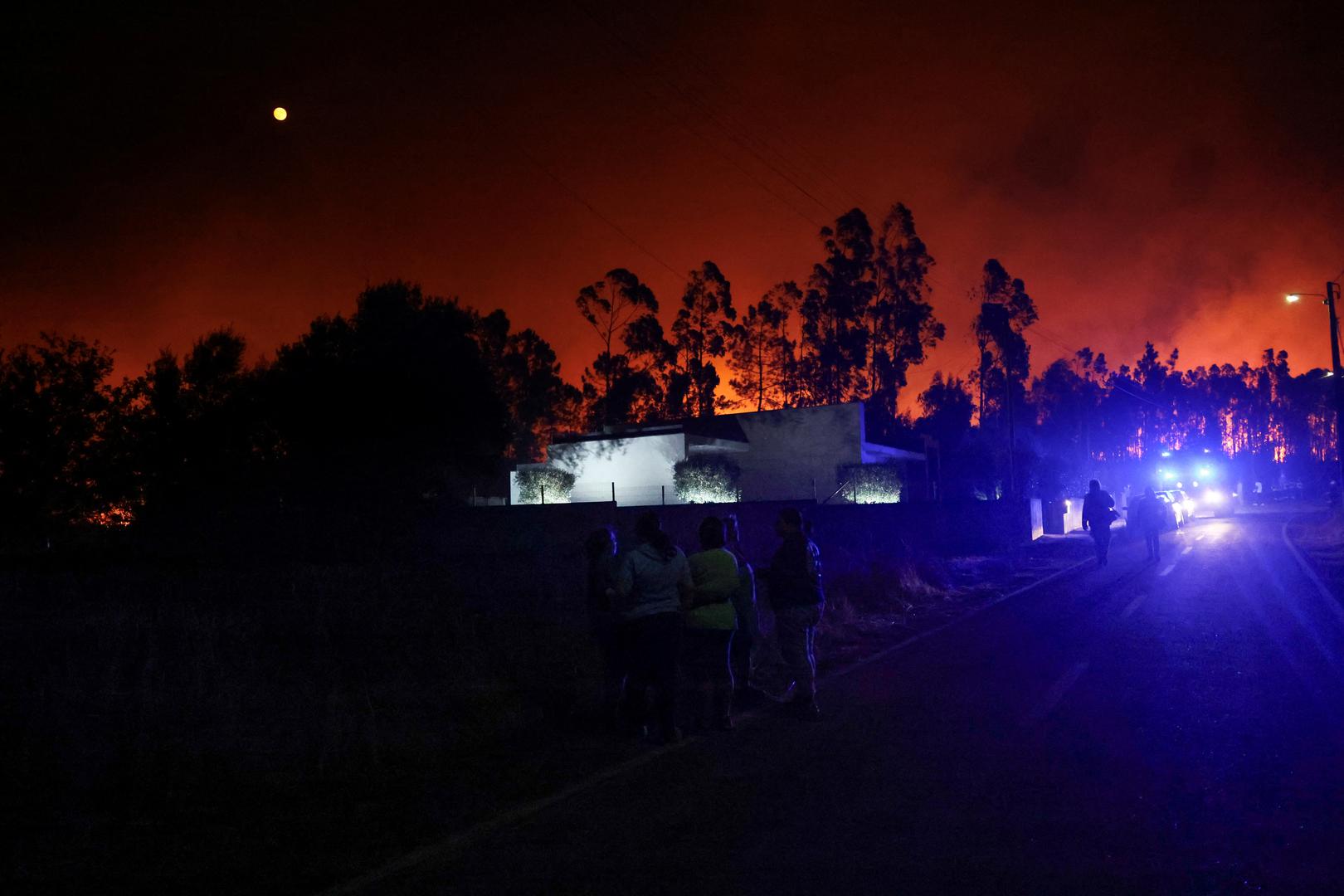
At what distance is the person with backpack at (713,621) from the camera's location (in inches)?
308

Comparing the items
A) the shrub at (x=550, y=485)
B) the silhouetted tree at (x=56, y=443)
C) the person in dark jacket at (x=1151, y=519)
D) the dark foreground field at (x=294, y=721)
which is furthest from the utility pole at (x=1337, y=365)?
the silhouetted tree at (x=56, y=443)

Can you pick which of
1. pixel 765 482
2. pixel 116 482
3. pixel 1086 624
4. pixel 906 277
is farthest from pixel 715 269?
pixel 1086 624

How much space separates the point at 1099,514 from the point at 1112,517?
708 mm

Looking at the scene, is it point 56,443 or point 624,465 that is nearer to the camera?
point 56,443

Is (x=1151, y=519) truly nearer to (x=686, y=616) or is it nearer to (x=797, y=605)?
(x=797, y=605)

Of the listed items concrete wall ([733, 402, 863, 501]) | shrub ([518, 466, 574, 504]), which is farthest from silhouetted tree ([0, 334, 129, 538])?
concrete wall ([733, 402, 863, 501])

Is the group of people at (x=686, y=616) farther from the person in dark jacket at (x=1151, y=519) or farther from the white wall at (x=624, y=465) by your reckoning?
the white wall at (x=624, y=465)

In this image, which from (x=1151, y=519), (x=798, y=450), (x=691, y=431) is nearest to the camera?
(x=1151, y=519)

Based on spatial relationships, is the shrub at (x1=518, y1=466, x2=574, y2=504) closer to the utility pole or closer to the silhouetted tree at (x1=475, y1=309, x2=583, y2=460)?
the silhouetted tree at (x1=475, y1=309, x2=583, y2=460)

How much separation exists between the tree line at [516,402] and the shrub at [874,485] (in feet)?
16.1

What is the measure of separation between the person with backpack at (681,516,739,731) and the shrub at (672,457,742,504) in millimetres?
33457

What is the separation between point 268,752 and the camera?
7484 millimetres

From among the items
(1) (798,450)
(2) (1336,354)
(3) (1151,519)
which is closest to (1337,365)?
(2) (1336,354)

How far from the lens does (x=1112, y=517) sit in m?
23.4
